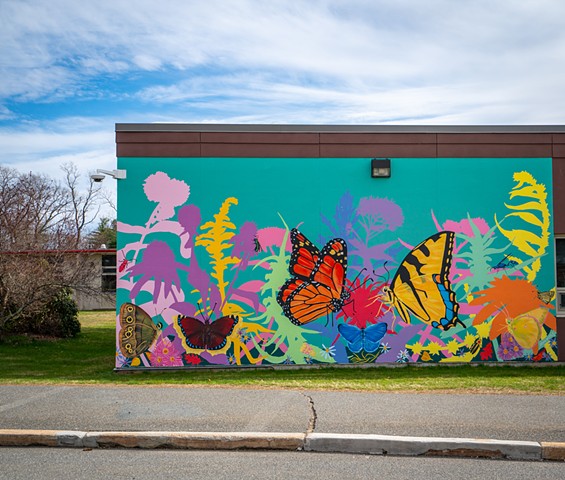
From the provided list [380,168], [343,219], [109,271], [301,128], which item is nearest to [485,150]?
[380,168]

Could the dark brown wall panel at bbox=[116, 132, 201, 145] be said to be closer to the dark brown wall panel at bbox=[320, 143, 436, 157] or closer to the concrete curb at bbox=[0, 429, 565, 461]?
the dark brown wall panel at bbox=[320, 143, 436, 157]

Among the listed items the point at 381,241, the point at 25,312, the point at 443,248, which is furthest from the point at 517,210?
the point at 25,312

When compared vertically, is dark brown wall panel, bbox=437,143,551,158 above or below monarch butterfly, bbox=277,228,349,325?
above

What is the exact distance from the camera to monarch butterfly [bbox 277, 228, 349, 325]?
42.2 ft

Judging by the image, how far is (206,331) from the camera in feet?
42.1

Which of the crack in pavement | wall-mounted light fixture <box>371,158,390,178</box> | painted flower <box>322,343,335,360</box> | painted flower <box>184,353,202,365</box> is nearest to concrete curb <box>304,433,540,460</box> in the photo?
the crack in pavement

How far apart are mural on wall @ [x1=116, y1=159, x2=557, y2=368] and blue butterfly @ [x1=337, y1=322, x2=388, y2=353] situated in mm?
20

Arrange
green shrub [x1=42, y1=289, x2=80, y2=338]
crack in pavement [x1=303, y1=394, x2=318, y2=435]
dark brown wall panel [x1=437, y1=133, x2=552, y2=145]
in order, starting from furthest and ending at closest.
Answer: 1. green shrub [x1=42, y1=289, x2=80, y2=338]
2. dark brown wall panel [x1=437, y1=133, x2=552, y2=145]
3. crack in pavement [x1=303, y1=394, x2=318, y2=435]

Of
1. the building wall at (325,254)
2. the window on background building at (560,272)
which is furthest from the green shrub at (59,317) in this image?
the window on background building at (560,272)

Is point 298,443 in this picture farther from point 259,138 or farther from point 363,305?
point 259,138

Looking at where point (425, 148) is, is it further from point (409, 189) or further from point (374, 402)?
point (374, 402)

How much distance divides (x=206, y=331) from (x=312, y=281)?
7.37ft

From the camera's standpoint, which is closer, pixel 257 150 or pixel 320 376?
pixel 320 376

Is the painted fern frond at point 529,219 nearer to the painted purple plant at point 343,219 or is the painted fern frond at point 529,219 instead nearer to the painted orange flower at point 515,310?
the painted orange flower at point 515,310
